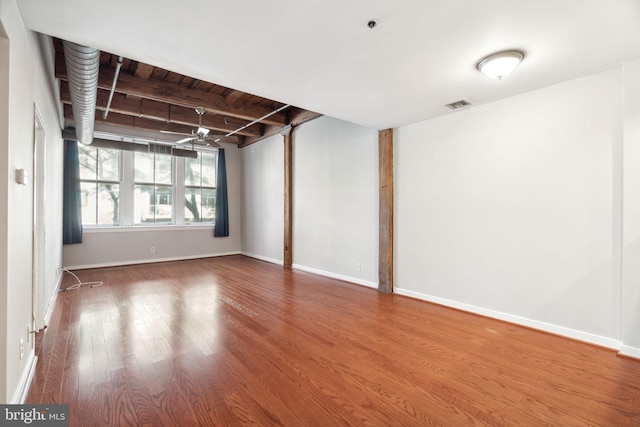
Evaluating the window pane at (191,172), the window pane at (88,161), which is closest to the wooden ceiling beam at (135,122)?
the window pane at (88,161)

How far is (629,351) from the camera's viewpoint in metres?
2.42

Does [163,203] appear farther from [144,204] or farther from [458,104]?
[458,104]

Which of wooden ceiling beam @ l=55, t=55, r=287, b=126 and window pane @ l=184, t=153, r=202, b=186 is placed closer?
wooden ceiling beam @ l=55, t=55, r=287, b=126

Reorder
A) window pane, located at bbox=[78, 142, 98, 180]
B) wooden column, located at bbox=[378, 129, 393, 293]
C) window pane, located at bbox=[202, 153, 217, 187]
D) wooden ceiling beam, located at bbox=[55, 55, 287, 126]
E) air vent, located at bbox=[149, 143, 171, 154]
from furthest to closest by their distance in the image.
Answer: window pane, located at bbox=[202, 153, 217, 187] < window pane, located at bbox=[78, 142, 98, 180] < air vent, located at bbox=[149, 143, 171, 154] < wooden column, located at bbox=[378, 129, 393, 293] < wooden ceiling beam, located at bbox=[55, 55, 287, 126]

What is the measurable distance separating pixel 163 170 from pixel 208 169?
1090 millimetres

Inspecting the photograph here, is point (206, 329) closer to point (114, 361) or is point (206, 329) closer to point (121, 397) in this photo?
point (114, 361)

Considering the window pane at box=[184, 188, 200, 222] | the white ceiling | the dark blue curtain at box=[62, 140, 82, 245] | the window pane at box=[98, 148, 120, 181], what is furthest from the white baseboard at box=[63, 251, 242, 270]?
the white ceiling

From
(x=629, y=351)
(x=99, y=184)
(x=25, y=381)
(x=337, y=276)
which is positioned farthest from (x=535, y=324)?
(x=99, y=184)

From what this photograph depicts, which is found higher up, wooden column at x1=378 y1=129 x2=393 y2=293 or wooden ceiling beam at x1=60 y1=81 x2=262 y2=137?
wooden ceiling beam at x1=60 y1=81 x2=262 y2=137

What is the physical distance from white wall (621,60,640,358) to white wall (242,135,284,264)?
210 inches

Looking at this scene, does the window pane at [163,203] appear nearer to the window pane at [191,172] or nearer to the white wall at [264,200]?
the window pane at [191,172]

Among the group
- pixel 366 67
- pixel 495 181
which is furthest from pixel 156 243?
pixel 495 181

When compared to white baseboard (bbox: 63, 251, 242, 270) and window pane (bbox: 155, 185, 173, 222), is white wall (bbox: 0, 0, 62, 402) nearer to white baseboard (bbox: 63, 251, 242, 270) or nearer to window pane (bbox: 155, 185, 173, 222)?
white baseboard (bbox: 63, 251, 242, 270)

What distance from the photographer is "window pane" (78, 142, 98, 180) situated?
239 inches
